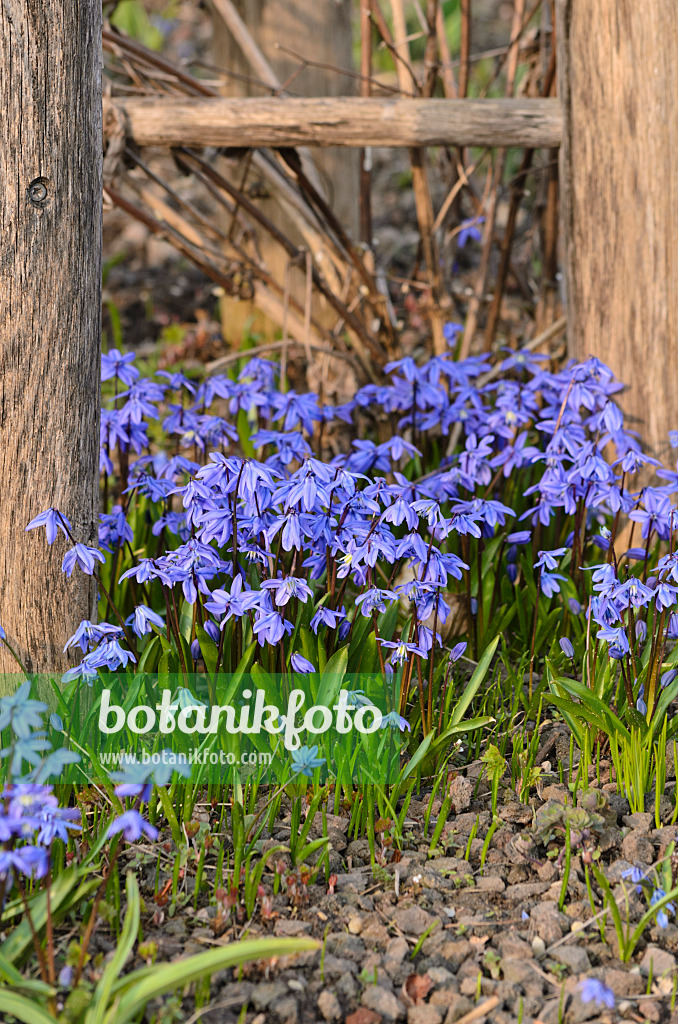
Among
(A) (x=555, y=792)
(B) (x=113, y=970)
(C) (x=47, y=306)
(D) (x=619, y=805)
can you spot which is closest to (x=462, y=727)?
(A) (x=555, y=792)

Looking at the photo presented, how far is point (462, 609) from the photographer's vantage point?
244 cm

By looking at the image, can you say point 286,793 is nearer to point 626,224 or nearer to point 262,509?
point 262,509

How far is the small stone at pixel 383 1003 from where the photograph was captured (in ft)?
4.90

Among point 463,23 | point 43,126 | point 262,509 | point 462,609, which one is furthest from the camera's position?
point 463,23

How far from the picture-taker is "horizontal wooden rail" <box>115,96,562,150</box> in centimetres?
289

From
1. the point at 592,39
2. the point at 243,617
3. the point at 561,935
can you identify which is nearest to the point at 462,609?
the point at 243,617

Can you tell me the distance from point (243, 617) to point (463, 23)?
7.66 feet

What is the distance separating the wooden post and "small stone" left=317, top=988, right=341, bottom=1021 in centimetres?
192

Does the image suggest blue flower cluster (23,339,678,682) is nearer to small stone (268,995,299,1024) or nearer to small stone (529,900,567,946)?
small stone (529,900,567,946)

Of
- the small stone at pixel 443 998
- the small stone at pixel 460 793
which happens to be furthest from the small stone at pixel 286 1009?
the small stone at pixel 460 793

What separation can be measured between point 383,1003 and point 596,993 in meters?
0.33

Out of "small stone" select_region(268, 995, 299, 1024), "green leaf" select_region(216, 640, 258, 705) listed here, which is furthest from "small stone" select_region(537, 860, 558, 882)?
"green leaf" select_region(216, 640, 258, 705)

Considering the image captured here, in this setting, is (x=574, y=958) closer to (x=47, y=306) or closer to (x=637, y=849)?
(x=637, y=849)

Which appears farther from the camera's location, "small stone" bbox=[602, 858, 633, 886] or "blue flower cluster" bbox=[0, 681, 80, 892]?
"small stone" bbox=[602, 858, 633, 886]
